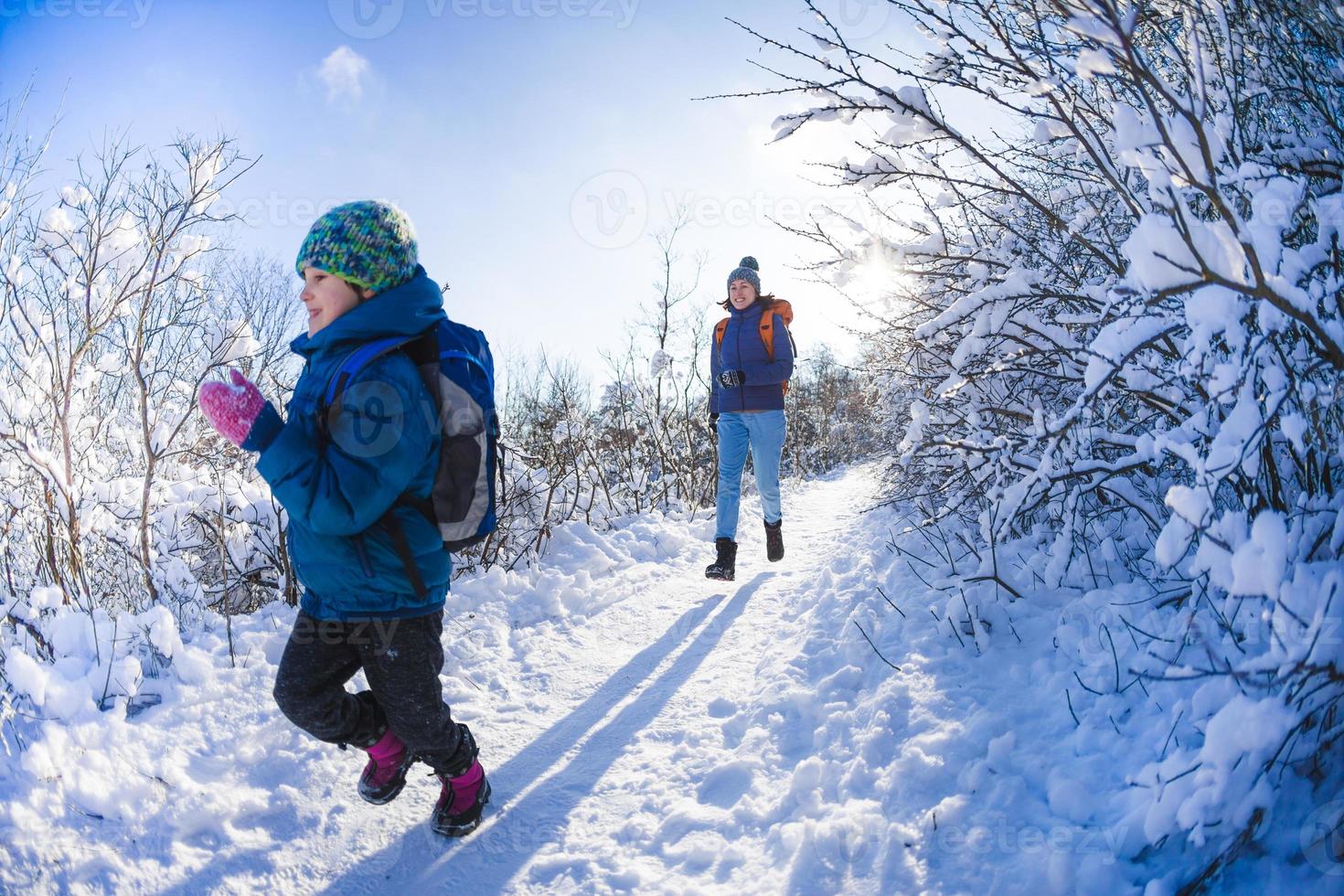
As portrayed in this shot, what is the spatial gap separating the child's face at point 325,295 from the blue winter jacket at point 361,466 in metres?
0.08

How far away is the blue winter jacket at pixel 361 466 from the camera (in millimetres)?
1561

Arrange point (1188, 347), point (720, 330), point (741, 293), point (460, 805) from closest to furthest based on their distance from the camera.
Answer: point (1188, 347), point (460, 805), point (741, 293), point (720, 330)

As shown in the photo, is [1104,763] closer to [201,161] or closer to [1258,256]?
[1258,256]

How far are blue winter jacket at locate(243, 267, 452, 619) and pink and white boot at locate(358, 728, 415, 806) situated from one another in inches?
20.7

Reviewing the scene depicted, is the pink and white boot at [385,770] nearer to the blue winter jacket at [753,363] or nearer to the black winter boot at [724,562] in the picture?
the black winter boot at [724,562]

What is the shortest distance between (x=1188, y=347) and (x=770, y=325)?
3319 mm

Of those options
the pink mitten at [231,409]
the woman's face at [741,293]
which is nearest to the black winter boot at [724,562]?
the woman's face at [741,293]

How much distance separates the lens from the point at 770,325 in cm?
455

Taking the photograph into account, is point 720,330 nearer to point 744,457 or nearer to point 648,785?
point 744,457

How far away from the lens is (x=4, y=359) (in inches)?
147

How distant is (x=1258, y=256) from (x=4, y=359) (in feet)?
19.3

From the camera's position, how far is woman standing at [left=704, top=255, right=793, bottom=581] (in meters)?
4.52

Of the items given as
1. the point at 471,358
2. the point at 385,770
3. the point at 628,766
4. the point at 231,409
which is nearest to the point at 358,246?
the point at 471,358

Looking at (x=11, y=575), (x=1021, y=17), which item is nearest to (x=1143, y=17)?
(x=1021, y=17)
